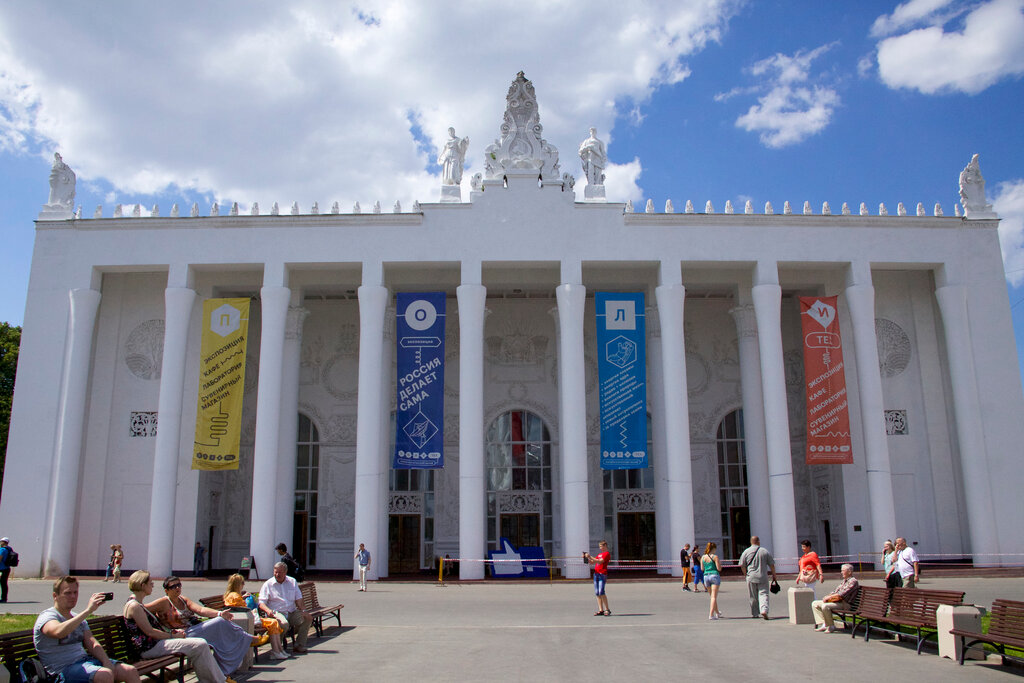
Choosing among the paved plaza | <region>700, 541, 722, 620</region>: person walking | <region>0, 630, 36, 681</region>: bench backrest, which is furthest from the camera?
<region>700, 541, 722, 620</region>: person walking

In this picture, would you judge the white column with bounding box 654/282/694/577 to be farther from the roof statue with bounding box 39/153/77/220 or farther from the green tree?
the green tree

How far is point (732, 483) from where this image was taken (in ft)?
103

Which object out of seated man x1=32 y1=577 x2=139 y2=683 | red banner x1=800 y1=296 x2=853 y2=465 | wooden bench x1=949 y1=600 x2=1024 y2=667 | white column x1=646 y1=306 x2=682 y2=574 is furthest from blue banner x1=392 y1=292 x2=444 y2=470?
seated man x1=32 y1=577 x2=139 y2=683

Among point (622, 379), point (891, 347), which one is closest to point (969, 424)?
point (891, 347)

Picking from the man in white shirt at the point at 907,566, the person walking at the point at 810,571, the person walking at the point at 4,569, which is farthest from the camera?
the person walking at the point at 4,569

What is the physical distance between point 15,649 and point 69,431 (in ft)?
69.2

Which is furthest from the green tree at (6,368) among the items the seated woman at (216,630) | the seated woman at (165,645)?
the seated woman at (165,645)

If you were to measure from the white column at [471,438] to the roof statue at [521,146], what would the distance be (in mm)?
4535

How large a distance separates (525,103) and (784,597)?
61.3ft

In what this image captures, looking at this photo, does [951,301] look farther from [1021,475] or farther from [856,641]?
[856,641]

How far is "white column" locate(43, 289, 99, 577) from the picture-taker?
25219 mm

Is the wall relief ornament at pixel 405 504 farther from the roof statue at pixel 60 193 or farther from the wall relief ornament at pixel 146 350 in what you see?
the roof statue at pixel 60 193

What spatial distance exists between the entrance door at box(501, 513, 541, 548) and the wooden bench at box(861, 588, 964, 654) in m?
19.9

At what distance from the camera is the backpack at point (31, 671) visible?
711 centimetres
